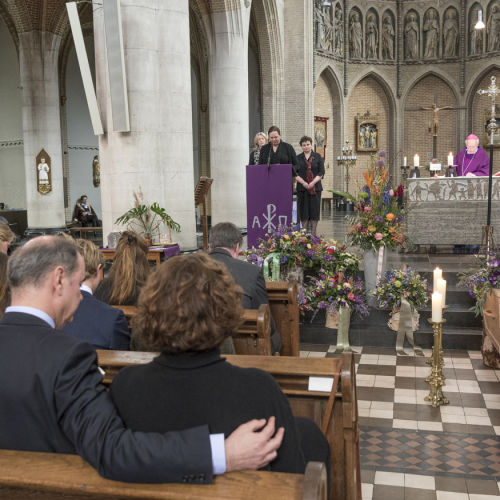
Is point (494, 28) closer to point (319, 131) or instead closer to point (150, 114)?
point (319, 131)

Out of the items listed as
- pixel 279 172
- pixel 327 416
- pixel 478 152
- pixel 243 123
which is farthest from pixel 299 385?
pixel 243 123

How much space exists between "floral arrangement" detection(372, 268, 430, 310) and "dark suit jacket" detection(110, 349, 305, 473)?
5.03m

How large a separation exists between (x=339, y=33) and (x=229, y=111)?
1012 cm

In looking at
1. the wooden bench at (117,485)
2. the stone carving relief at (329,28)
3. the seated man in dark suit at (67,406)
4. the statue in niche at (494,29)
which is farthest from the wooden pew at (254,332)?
the statue in niche at (494,29)

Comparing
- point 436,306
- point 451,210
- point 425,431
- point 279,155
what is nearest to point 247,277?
point 436,306

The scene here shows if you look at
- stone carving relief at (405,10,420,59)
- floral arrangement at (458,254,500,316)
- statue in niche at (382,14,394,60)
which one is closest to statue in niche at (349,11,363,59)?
statue in niche at (382,14,394,60)

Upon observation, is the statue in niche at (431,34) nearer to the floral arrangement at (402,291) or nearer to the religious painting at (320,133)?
the religious painting at (320,133)

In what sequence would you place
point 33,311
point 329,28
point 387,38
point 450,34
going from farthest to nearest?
point 387,38 < point 450,34 < point 329,28 < point 33,311

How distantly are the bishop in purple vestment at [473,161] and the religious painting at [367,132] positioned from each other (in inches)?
492

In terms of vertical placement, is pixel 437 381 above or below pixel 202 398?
below

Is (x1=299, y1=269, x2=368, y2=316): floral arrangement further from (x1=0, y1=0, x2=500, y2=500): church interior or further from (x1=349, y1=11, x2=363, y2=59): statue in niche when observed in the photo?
(x1=349, y1=11, x2=363, y2=59): statue in niche

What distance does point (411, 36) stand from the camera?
71.7 ft

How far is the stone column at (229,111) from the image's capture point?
11977 mm

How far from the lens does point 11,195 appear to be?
1800 cm
